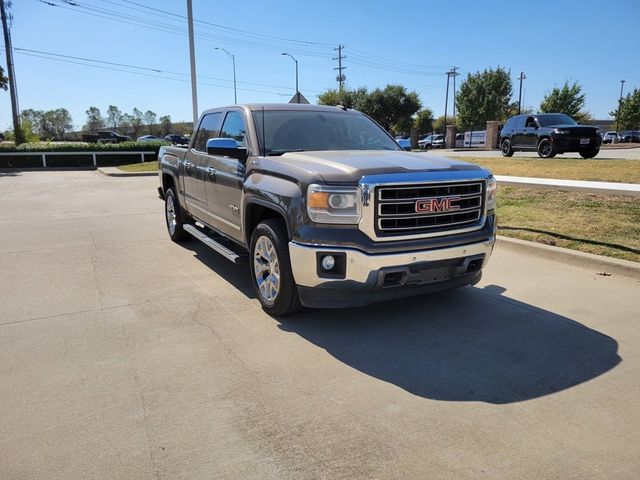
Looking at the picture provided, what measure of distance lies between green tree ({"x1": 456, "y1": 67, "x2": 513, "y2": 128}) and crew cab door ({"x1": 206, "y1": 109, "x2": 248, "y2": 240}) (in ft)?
182

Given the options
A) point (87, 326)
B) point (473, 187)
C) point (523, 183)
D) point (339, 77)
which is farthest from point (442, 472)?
point (339, 77)

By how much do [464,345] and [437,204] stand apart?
115 centimetres

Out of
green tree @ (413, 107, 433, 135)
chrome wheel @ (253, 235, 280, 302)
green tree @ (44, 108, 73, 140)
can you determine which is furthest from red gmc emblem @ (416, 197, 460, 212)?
green tree @ (44, 108, 73, 140)

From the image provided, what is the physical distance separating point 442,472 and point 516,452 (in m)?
0.46

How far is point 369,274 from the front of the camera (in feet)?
12.5

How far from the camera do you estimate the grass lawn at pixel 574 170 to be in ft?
36.4

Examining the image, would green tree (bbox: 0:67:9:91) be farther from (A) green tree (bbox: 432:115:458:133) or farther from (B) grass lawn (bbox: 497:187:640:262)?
(A) green tree (bbox: 432:115:458:133)

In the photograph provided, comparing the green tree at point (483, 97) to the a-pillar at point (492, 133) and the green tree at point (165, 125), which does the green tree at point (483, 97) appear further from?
the green tree at point (165, 125)

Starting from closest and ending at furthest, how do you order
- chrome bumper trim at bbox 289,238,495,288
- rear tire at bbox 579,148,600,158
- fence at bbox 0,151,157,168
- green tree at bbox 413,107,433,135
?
chrome bumper trim at bbox 289,238,495,288, rear tire at bbox 579,148,600,158, fence at bbox 0,151,157,168, green tree at bbox 413,107,433,135

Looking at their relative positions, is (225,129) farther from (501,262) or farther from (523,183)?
(523,183)

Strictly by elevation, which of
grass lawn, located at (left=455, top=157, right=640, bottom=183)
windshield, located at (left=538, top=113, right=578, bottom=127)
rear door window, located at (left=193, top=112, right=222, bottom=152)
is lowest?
grass lawn, located at (left=455, top=157, right=640, bottom=183)

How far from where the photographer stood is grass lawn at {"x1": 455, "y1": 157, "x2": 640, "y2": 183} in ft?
36.4

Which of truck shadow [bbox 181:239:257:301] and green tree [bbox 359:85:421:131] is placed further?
green tree [bbox 359:85:421:131]

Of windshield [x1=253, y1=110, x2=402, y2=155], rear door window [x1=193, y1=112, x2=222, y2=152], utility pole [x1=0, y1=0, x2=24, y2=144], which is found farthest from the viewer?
utility pole [x1=0, y1=0, x2=24, y2=144]
